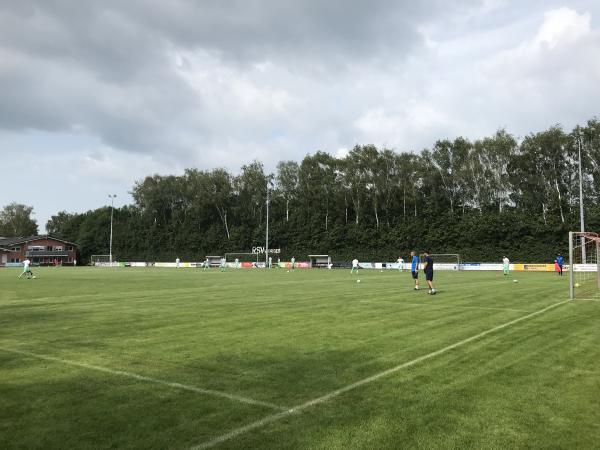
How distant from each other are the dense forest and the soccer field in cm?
6224

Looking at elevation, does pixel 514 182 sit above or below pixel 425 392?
above

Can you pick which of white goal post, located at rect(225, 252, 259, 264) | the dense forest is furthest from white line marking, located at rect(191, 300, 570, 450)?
white goal post, located at rect(225, 252, 259, 264)

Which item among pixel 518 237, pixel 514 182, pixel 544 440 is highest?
pixel 514 182

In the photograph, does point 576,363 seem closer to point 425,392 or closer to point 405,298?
point 425,392

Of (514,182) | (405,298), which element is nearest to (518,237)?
(514,182)

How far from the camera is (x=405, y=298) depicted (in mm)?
19547

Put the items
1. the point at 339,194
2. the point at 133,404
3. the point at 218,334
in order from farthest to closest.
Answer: the point at 339,194 < the point at 218,334 < the point at 133,404

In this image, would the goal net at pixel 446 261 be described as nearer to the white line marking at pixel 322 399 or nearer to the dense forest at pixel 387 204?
the dense forest at pixel 387 204

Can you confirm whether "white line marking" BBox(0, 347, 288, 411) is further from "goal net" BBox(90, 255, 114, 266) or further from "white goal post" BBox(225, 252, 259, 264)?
"goal net" BBox(90, 255, 114, 266)

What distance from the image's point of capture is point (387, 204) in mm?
85375

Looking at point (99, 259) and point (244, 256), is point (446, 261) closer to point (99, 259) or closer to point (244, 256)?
point (244, 256)

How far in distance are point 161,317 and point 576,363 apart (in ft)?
34.7

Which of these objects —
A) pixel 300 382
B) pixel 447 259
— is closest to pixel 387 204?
pixel 447 259

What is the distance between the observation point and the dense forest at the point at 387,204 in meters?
68.9
